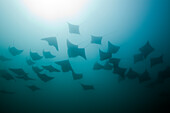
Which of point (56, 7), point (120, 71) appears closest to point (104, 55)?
point (120, 71)

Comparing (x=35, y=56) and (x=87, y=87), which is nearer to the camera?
(x=35, y=56)

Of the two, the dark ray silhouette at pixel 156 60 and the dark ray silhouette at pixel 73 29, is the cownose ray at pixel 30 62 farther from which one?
the dark ray silhouette at pixel 156 60

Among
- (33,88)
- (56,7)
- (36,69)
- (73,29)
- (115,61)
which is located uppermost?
(56,7)

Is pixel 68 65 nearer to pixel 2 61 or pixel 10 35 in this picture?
pixel 10 35

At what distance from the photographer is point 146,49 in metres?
1.31

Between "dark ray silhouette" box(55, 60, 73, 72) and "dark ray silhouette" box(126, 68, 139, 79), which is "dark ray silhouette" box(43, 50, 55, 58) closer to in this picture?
"dark ray silhouette" box(55, 60, 73, 72)

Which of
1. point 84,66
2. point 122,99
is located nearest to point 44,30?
point 84,66

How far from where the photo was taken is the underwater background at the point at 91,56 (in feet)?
3.92

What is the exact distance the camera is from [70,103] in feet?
5.51

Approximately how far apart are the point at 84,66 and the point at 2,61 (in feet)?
3.35

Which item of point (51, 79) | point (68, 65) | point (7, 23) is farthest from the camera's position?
point (51, 79)

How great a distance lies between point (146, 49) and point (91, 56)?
0.61 m

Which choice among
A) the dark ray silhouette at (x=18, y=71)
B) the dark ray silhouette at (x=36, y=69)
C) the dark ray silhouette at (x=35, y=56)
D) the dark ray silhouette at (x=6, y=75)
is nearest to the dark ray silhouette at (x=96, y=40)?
the dark ray silhouette at (x=35, y=56)

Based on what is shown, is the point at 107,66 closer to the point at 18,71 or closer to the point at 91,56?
the point at 91,56
